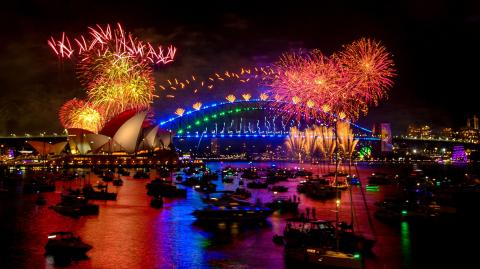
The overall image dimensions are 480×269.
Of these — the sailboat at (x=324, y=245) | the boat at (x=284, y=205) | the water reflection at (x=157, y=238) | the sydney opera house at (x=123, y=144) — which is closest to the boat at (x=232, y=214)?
the water reflection at (x=157, y=238)

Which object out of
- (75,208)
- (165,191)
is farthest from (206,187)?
(75,208)

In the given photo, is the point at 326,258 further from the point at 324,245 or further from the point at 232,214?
the point at 232,214

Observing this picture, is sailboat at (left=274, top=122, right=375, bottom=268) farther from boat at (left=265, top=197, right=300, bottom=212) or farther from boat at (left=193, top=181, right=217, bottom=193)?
boat at (left=193, top=181, right=217, bottom=193)

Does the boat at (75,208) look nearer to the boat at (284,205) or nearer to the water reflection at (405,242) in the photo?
the boat at (284,205)

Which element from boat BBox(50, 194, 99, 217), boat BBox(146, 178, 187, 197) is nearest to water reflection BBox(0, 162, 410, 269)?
boat BBox(50, 194, 99, 217)

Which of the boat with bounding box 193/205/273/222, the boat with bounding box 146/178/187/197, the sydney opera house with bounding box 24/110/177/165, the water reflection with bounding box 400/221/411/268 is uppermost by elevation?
the sydney opera house with bounding box 24/110/177/165

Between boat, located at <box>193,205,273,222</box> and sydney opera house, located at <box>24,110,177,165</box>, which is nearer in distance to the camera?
boat, located at <box>193,205,273,222</box>
